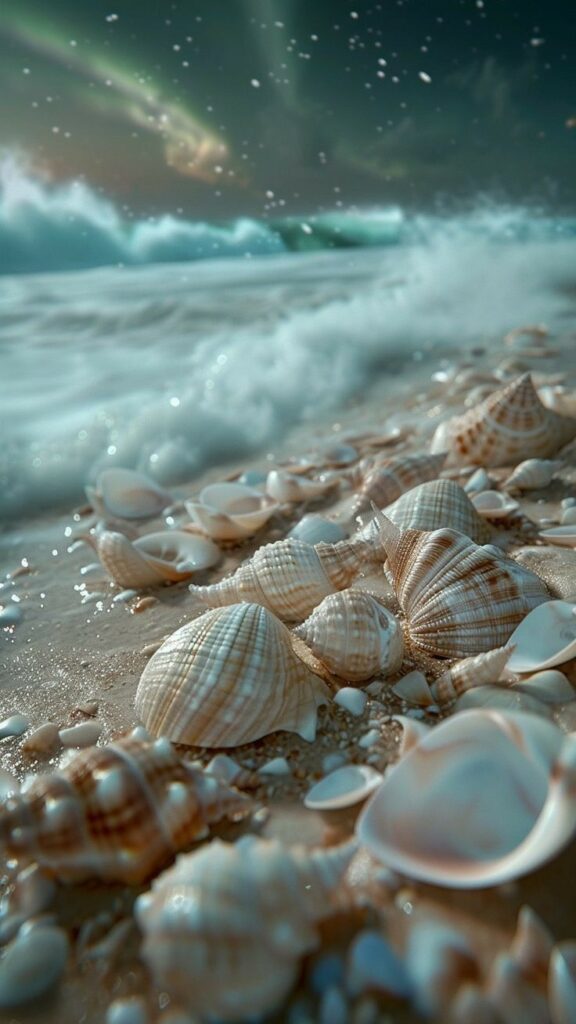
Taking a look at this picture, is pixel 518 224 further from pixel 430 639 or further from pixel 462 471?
Answer: pixel 430 639

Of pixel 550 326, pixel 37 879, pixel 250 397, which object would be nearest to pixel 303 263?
pixel 550 326

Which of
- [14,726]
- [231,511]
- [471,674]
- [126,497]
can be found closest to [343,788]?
[471,674]

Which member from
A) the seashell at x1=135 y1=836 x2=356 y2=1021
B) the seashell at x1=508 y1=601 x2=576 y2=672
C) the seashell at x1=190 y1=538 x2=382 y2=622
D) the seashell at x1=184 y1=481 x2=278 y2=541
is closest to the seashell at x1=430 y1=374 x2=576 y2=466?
the seashell at x1=184 y1=481 x2=278 y2=541

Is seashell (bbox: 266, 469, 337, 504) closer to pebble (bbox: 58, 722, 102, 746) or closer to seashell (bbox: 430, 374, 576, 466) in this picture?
seashell (bbox: 430, 374, 576, 466)

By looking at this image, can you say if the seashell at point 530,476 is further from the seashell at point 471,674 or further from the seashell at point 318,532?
the seashell at point 471,674

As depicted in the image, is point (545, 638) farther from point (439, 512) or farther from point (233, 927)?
point (233, 927)

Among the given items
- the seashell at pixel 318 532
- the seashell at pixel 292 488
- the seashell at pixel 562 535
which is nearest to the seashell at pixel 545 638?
the seashell at pixel 562 535
